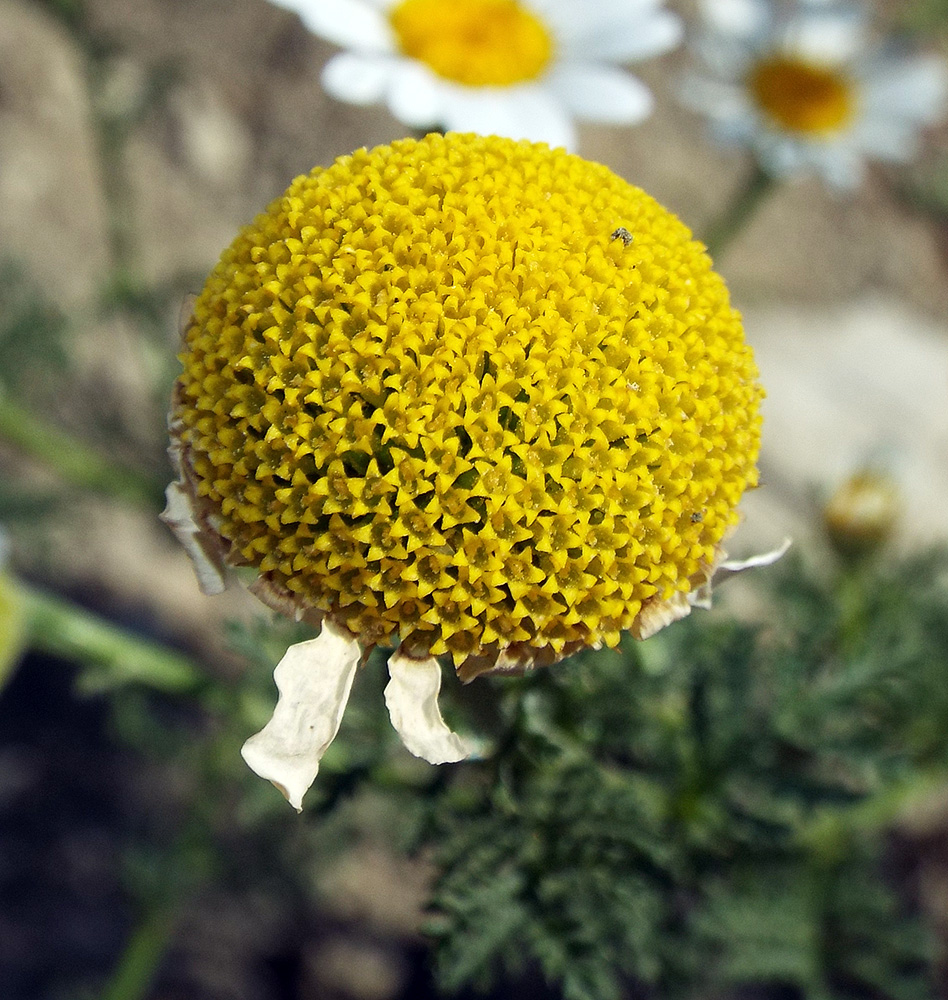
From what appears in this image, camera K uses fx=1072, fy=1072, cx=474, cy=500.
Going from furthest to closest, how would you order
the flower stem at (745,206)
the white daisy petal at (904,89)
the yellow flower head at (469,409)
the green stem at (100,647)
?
the white daisy petal at (904,89) → the flower stem at (745,206) → the green stem at (100,647) → the yellow flower head at (469,409)

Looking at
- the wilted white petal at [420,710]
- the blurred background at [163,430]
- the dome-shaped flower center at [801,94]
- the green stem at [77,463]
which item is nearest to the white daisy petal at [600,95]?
the dome-shaped flower center at [801,94]

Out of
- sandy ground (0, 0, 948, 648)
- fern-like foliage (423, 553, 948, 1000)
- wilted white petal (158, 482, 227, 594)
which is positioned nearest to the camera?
wilted white petal (158, 482, 227, 594)

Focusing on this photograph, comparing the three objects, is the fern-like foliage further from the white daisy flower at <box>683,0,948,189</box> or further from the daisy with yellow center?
the white daisy flower at <box>683,0,948,189</box>

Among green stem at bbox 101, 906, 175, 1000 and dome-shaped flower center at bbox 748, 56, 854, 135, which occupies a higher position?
dome-shaped flower center at bbox 748, 56, 854, 135

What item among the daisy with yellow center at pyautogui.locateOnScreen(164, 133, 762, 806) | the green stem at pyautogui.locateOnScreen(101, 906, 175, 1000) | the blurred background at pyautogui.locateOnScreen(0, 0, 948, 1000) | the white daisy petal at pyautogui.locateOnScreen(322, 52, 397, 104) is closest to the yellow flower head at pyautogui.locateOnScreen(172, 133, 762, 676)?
the daisy with yellow center at pyautogui.locateOnScreen(164, 133, 762, 806)

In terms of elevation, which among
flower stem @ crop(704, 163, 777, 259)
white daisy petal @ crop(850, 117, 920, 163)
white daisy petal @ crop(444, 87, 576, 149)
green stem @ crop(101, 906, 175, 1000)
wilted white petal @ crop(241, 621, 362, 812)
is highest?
white daisy petal @ crop(444, 87, 576, 149)

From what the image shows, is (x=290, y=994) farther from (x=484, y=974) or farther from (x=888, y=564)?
(x=888, y=564)

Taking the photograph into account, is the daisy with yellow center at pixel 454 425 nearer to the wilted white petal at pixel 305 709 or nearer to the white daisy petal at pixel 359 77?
the wilted white petal at pixel 305 709
